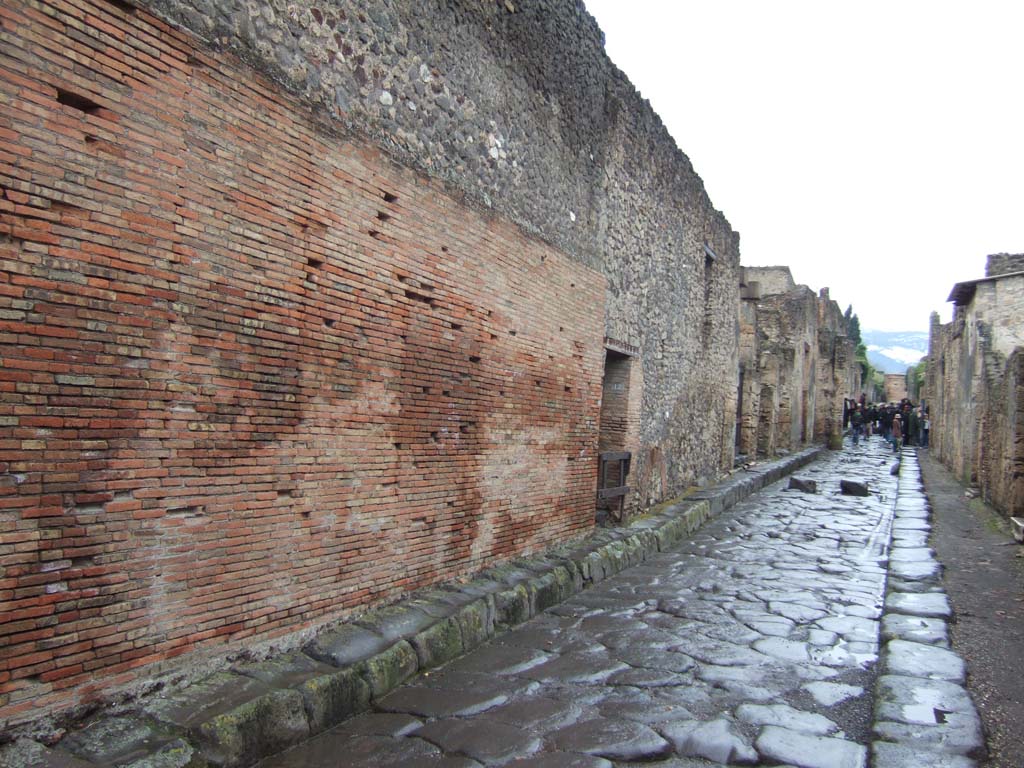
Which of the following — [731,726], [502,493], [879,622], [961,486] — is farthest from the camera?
[961,486]

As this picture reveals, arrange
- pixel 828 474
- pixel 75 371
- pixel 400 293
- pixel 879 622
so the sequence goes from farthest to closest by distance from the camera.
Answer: pixel 828 474
pixel 879 622
pixel 400 293
pixel 75 371

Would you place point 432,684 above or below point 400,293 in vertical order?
below

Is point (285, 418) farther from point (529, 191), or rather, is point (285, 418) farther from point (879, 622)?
point (879, 622)

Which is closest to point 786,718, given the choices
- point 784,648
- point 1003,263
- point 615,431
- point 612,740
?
point 612,740

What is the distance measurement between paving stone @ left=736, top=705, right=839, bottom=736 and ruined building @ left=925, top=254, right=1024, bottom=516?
6.80 metres

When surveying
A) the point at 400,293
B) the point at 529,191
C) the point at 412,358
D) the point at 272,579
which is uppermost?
the point at 529,191

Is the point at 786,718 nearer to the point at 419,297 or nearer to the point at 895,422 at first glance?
the point at 419,297

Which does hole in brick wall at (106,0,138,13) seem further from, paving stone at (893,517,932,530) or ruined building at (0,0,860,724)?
paving stone at (893,517,932,530)

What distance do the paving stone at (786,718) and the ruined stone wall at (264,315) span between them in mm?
2261

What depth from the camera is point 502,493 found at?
20.0ft

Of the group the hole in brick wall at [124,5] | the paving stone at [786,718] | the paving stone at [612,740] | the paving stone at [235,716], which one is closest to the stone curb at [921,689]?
the paving stone at [786,718]

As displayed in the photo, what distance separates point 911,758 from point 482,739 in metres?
1.94

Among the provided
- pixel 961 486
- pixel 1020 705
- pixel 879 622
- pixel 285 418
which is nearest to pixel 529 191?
pixel 285 418

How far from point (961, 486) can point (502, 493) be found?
11.9 metres
